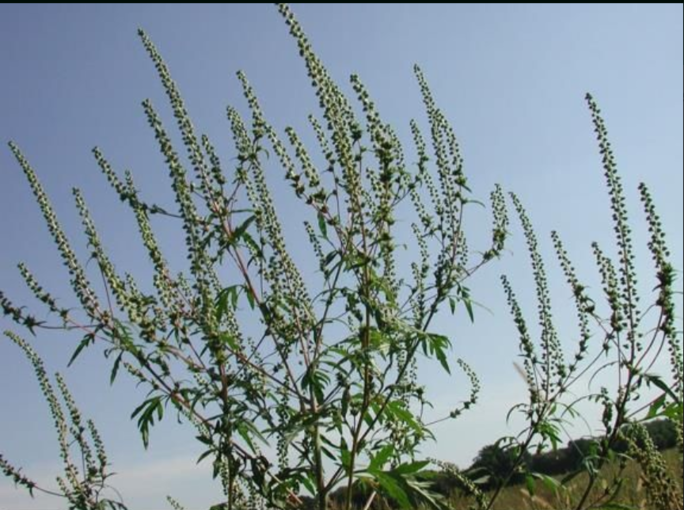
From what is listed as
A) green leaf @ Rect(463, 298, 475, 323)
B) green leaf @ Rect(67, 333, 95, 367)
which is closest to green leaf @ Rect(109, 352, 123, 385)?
green leaf @ Rect(67, 333, 95, 367)

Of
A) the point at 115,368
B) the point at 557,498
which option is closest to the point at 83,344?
the point at 115,368

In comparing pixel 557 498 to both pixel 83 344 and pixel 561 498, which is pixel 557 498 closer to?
pixel 561 498

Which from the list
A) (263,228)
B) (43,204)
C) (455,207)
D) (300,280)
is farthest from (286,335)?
(43,204)

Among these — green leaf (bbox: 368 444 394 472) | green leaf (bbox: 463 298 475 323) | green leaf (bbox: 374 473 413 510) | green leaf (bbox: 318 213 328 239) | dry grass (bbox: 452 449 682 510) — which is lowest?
dry grass (bbox: 452 449 682 510)

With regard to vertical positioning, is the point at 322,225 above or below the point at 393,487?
above

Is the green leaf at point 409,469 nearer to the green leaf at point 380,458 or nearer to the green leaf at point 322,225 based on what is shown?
the green leaf at point 380,458

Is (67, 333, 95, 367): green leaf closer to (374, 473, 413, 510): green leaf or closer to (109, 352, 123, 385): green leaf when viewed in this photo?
(109, 352, 123, 385): green leaf

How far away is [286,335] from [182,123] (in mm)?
1827

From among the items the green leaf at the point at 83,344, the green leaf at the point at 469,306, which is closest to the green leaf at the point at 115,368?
the green leaf at the point at 83,344

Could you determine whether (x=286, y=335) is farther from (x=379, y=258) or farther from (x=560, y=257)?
(x=560, y=257)

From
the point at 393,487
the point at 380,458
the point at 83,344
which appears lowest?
the point at 393,487

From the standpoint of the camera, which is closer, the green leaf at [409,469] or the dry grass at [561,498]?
the green leaf at [409,469]

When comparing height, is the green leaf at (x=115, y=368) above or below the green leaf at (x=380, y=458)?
above

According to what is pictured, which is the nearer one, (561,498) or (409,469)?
(409,469)
